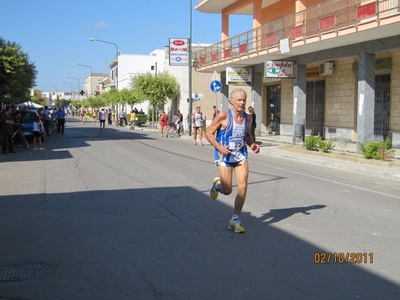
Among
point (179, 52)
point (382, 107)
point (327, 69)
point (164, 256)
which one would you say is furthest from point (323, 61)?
point (164, 256)

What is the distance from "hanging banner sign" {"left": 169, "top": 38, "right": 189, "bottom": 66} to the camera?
31.2m

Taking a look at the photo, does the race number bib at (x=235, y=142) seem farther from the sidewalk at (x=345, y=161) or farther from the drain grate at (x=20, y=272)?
the sidewalk at (x=345, y=161)

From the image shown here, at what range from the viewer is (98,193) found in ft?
31.7

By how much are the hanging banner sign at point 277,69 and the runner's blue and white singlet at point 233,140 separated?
656 inches

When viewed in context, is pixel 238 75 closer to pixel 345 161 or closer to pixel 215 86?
pixel 215 86

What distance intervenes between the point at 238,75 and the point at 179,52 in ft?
18.0

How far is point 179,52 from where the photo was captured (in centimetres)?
3138

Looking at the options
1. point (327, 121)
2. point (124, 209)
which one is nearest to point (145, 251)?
point (124, 209)

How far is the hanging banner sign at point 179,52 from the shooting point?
31219mm

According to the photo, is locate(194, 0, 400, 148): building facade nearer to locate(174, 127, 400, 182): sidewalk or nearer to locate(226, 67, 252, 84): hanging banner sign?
locate(226, 67, 252, 84): hanging banner sign

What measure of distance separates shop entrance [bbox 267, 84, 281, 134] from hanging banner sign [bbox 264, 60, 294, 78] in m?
7.76
